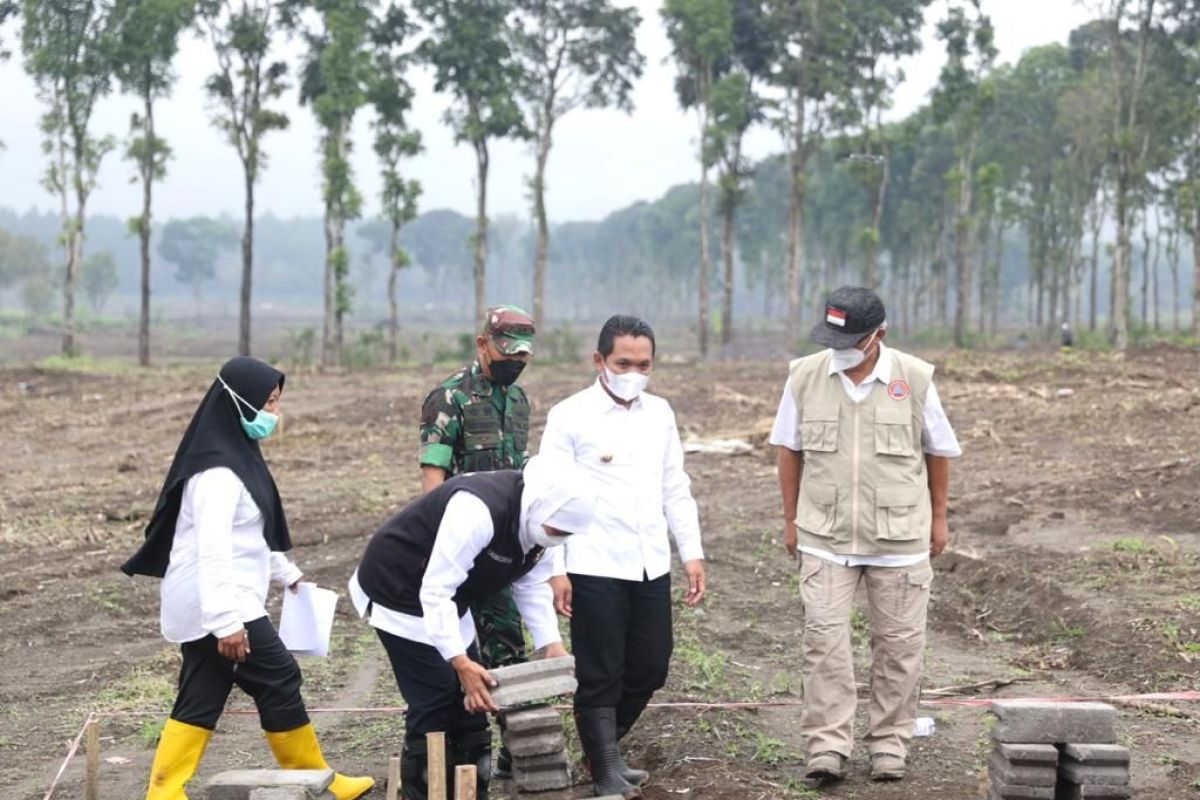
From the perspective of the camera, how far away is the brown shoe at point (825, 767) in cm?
529

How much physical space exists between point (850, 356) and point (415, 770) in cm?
223

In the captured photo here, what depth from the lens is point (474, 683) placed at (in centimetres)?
459

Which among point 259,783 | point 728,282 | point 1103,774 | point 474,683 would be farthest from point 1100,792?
point 728,282

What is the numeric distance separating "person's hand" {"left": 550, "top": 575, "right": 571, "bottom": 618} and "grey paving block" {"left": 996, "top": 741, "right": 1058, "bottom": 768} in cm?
160

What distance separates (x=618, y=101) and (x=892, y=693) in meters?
38.7

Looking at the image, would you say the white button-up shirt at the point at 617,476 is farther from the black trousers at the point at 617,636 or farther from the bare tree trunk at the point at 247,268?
the bare tree trunk at the point at 247,268

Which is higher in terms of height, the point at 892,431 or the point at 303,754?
the point at 892,431

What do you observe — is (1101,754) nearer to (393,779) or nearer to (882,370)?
(882,370)

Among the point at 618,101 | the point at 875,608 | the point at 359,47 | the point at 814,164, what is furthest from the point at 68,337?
the point at 814,164

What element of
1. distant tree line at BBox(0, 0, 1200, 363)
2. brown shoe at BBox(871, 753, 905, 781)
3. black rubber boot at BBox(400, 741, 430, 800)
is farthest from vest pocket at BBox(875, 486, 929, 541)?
distant tree line at BBox(0, 0, 1200, 363)

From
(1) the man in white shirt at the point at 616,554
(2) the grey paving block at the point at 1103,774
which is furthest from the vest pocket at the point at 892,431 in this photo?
(2) the grey paving block at the point at 1103,774

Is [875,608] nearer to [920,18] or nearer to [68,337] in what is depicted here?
[68,337]

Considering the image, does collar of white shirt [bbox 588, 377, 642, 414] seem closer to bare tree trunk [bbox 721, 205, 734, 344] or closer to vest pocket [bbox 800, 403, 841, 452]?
vest pocket [bbox 800, 403, 841, 452]

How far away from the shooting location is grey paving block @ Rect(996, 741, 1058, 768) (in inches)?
185
